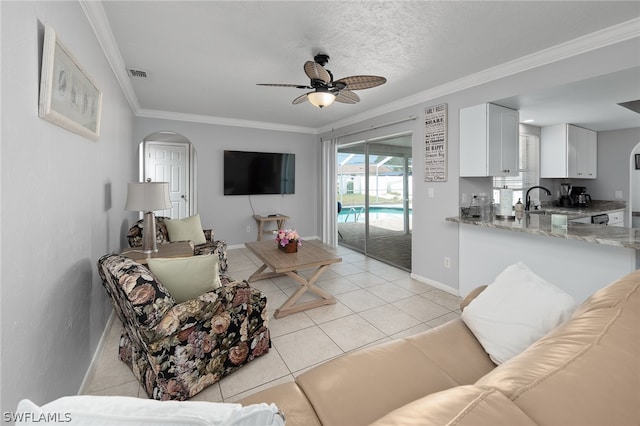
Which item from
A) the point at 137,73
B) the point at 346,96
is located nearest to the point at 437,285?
the point at 346,96

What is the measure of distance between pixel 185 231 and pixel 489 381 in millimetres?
3661

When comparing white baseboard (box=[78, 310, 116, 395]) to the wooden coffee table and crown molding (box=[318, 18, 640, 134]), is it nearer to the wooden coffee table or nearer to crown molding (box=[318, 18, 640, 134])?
the wooden coffee table

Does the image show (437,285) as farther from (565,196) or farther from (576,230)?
(565,196)

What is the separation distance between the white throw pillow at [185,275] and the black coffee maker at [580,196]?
575cm

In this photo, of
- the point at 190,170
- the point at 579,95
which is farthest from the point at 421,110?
the point at 190,170

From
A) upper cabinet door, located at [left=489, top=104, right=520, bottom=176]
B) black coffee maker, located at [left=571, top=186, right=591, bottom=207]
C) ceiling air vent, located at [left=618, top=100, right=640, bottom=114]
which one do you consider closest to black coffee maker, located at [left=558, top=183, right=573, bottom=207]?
black coffee maker, located at [left=571, top=186, right=591, bottom=207]

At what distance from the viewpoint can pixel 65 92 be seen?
1.45m

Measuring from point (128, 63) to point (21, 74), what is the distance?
212cm

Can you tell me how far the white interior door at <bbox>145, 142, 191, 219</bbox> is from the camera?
19.4 ft

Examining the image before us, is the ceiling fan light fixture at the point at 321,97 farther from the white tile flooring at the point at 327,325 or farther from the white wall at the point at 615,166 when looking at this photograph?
the white wall at the point at 615,166

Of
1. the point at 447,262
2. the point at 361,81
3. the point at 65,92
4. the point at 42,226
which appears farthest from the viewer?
the point at 447,262

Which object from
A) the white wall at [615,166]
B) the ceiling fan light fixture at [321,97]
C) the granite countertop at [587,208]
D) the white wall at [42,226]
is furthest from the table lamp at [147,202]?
the white wall at [615,166]

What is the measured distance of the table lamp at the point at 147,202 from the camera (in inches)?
104

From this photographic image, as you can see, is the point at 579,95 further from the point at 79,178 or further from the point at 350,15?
the point at 79,178
